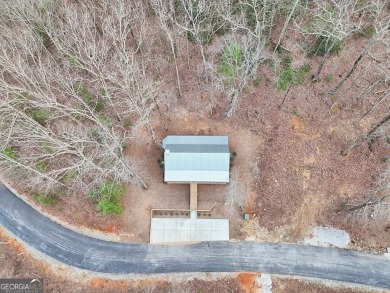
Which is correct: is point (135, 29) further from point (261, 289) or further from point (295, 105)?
point (261, 289)

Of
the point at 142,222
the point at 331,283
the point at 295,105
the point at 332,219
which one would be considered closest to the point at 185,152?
the point at 142,222

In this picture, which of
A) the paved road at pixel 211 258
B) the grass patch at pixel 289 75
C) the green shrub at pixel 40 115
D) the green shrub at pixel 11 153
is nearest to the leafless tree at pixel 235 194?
the paved road at pixel 211 258

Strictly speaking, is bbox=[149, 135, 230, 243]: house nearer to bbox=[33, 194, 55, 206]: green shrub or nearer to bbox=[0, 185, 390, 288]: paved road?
bbox=[0, 185, 390, 288]: paved road

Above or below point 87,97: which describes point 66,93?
below

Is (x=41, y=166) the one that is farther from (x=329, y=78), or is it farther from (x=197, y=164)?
(x=329, y=78)

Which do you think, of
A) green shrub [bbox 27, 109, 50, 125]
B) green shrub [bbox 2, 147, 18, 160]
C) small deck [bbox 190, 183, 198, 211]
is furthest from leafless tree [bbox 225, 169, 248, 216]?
green shrub [bbox 2, 147, 18, 160]

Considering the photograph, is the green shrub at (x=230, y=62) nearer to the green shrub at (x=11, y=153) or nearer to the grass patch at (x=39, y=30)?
the grass patch at (x=39, y=30)

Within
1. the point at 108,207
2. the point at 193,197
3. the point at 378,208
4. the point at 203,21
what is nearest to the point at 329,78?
the point at 378,208
